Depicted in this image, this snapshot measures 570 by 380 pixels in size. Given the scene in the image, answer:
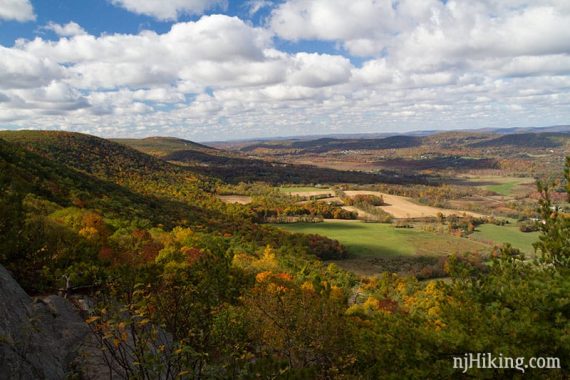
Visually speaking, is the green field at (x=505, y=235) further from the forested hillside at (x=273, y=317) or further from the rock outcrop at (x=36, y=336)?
the rock outcrop at (x=36, y=336)

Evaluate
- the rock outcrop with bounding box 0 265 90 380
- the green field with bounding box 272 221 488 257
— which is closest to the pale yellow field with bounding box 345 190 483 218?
the green field with bounding box 272 221 488 257

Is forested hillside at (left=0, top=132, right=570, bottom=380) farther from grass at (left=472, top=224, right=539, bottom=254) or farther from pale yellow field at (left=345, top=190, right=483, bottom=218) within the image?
pale yellow field at (left=345, top=190, right=483, bottom=218)

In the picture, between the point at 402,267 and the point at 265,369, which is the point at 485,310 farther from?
the point at 402,267

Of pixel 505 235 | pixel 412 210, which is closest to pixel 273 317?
pixel 505 235

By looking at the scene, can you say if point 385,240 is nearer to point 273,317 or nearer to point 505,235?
point 505,235

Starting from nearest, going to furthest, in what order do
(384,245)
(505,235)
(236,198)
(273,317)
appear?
(273,317) < (384,245) < (505,235) < (236,198)

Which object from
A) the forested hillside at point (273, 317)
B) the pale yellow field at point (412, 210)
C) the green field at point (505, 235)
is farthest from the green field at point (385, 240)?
the forested hillside at point (273, 317)
